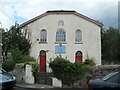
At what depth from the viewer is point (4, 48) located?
36.3 metres

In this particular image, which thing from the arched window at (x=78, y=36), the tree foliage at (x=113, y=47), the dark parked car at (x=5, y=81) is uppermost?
the arched window at (x=78, y=36)

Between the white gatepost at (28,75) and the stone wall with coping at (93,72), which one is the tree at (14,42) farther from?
the stone wall with coping at (93,72)

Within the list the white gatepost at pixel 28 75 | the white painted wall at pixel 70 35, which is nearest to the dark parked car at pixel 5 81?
the white gatepost at pixel 28 75

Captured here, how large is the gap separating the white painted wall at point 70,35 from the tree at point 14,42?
1.18m

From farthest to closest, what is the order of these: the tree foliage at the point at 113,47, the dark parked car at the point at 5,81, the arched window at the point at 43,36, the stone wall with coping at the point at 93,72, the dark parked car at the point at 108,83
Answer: the arched window at the point at 43,36 < the tree foliage at the point at 113,47 < the stone wall with coping at the point at 93,72 < the dark parked car at the point at 5,81 < the dark parked car at the point at 108,83

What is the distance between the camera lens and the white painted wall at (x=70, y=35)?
123 ft

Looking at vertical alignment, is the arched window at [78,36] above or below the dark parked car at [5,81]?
above

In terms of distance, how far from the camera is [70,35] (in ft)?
124

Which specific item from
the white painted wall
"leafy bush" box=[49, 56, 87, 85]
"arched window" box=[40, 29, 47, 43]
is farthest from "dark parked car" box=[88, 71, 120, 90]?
"arched window" box=[40, 29, 47, 43]

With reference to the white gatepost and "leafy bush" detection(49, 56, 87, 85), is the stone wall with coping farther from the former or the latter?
the white gatepost

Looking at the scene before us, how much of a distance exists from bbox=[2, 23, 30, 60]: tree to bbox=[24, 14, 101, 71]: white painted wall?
3.86 feet

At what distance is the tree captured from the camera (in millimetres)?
36156

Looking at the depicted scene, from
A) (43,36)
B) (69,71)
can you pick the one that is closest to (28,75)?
(69,71)

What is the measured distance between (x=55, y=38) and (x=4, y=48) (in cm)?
614
